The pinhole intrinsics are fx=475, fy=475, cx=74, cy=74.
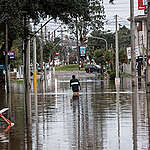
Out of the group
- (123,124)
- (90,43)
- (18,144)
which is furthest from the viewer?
(90,43)

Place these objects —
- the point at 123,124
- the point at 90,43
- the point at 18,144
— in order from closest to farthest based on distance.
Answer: the point at 18,144 → the point at 123,124 → the point at 90,43

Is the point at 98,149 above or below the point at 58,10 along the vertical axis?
below

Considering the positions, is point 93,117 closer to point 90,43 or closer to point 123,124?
point 123,124

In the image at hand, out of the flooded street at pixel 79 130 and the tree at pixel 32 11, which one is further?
the tree at pixel 32 11

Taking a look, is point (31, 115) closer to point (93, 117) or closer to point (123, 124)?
point (93, 117)

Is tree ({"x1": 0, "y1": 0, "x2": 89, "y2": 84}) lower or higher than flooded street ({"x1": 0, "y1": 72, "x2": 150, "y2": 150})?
higher

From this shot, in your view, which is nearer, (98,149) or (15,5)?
(98,149)

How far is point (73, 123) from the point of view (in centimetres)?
1552

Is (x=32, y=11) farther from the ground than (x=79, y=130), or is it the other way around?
(x=32, y=11)

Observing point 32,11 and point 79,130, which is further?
point 32,11

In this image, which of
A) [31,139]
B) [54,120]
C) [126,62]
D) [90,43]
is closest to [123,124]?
[54,120]

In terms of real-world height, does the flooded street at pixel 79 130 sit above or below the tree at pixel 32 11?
below

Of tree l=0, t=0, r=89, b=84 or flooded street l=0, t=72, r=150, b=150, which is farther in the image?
tree l=0, t=0, r=89, b=84

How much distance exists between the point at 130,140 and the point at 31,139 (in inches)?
99.2
